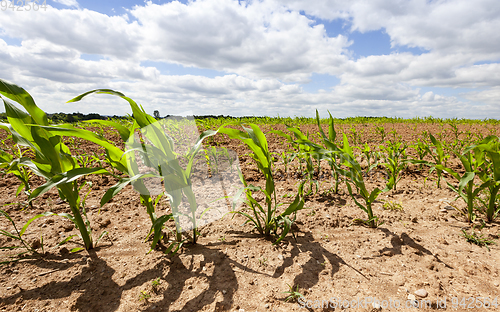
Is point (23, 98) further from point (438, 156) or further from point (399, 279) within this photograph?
point (438, 156)

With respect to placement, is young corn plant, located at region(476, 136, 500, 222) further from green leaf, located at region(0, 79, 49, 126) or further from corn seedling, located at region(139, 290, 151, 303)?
green leaf, located at region(0, 79, 49, 126)

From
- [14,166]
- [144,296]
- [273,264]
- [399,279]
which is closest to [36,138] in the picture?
[14,166]

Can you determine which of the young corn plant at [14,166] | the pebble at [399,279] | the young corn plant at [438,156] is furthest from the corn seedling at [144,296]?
the young corn plant at [438,156]

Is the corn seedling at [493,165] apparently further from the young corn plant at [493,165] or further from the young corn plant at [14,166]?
the young corn plant at [14,166]

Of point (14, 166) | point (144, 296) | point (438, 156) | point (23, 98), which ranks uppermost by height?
point (23, 98)

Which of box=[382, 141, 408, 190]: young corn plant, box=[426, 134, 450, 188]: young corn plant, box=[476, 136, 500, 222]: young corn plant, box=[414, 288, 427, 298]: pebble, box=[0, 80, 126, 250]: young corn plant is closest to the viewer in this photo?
box=[414, 288, 427, 298]: pebble

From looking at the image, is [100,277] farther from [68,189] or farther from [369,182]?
[369,182]

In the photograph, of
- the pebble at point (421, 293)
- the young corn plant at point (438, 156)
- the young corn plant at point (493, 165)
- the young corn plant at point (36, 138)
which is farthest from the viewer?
the young corn plant at point (438, 156)

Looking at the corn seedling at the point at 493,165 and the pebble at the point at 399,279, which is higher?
the corn seedling at the point at 493,165

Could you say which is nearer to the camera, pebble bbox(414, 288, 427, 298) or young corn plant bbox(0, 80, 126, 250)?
pebble bbox(414, 288, 427, 298)

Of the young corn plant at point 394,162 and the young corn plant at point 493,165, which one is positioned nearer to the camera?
the young corn plant at point 493,165

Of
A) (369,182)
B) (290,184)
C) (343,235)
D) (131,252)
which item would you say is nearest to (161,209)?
(131,252)

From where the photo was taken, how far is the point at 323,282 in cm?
115

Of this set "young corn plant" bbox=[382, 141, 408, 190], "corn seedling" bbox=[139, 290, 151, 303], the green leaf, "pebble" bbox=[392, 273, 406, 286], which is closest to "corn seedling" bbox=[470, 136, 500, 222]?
"young corn plant" bbox=[382, 141, 408, 190]
